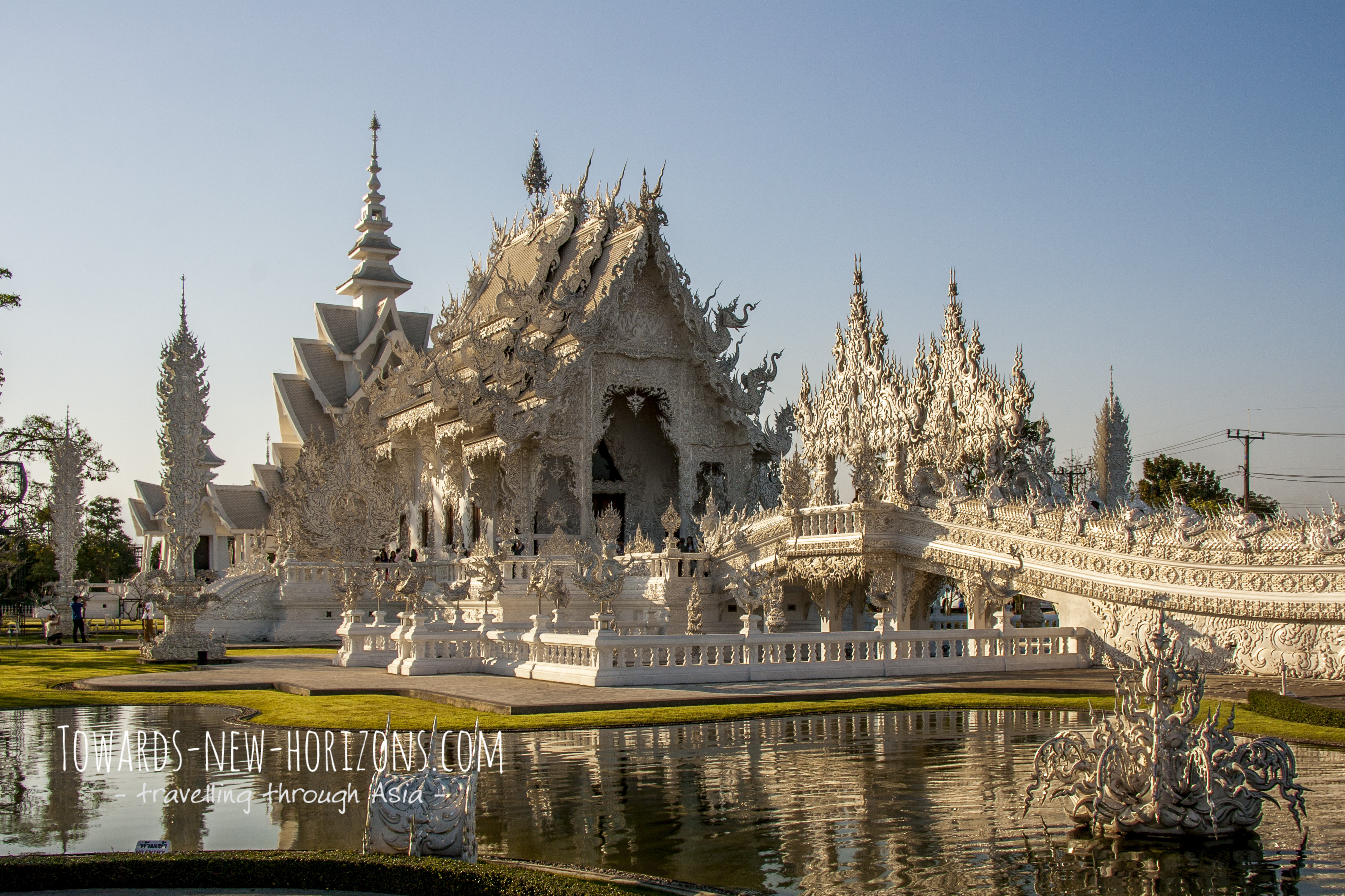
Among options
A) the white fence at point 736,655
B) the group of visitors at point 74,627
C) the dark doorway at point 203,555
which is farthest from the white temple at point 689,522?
the dark doorway at point 203,555

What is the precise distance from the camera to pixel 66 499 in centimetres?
3466

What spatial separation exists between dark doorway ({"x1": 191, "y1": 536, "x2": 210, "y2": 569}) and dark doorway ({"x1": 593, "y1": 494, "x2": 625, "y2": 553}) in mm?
25739

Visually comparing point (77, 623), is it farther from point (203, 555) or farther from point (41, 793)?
point (203, 555)

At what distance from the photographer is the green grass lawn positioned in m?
12.1

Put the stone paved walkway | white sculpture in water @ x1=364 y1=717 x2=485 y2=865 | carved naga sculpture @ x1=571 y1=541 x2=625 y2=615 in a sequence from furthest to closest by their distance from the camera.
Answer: carved naga sculpture @ x1=571 y1=541 x2=625 y2=615, the stone paved walkway, white sculpture in water @ x1=364 y1=717 x2=485 y2=865

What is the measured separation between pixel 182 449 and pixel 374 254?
1175 inches

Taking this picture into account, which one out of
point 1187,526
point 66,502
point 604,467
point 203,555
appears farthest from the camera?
point 203,555

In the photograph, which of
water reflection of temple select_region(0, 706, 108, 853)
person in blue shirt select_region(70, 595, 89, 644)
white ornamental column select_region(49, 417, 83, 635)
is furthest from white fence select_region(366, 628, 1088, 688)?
white ornamental column select_region(49, 417, 83, 635)

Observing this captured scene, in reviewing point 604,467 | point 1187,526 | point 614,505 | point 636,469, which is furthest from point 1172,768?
point 604,467

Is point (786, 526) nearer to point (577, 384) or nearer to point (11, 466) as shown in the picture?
point (577, 384)

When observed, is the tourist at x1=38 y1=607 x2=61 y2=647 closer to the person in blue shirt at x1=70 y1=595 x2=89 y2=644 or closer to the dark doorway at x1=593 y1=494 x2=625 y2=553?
the person in blue shirt at x1=70 y1=595 x2=89 y2=644

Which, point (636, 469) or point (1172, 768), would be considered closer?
point (1172, 768)

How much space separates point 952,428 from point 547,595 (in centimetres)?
1068

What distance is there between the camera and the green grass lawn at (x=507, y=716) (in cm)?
1211
